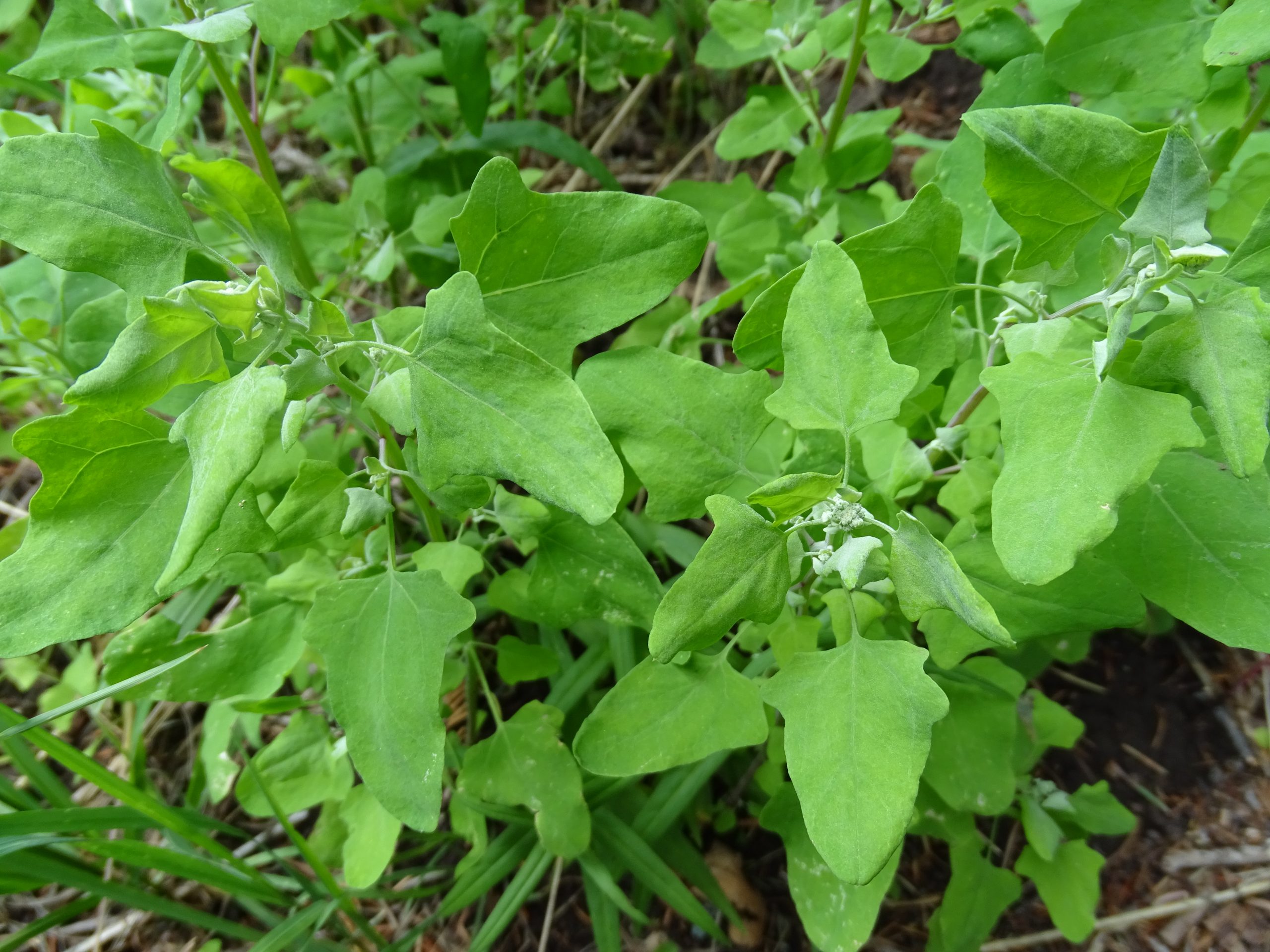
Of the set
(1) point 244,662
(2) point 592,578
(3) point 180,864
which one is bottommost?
(3) point 180,864

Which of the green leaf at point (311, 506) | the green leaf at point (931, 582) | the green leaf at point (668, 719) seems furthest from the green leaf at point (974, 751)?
the green leaf at point (311, 506)

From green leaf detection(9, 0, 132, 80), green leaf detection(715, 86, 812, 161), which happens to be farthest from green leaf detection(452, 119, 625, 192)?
green leaf detection(9, 0, 132, 80)

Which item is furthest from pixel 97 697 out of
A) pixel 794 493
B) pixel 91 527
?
pixel 794 493

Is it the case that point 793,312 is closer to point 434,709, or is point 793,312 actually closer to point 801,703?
point 801,703

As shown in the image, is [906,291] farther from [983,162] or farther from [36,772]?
[36,772]

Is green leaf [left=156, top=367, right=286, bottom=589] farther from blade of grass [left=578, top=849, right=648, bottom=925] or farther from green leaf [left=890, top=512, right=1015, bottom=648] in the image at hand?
blade of grass [left=578, top=849, right=648, bottom=925]
